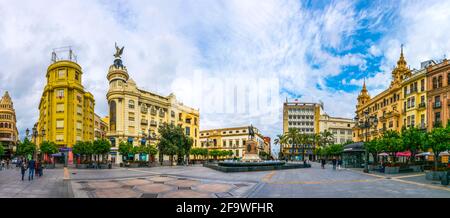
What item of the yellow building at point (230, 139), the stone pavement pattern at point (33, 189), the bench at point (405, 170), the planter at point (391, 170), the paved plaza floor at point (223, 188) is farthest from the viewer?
the yellow building at point (230, 139)

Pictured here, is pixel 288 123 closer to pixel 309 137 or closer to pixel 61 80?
pixel 309 137

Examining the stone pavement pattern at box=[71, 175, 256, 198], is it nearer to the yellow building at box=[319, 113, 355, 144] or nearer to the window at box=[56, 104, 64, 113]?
the window at box=[56, 104, 64, 113]

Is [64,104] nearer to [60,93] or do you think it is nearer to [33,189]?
[60,93]

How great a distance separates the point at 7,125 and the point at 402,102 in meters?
101

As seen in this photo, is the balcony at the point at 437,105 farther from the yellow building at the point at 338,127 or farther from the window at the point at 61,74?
the window at the point at 61,74

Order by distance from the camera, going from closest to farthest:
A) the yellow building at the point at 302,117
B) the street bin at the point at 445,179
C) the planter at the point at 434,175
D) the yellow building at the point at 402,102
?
1. the street bin at the point at 445,179
2. the planter at the point at 434,175
3. the yellow building at the point at 402,102
4. the yellow building at the point at 302,117

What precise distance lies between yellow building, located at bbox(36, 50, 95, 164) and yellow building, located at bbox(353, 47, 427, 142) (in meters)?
47.0

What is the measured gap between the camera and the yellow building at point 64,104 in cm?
4691

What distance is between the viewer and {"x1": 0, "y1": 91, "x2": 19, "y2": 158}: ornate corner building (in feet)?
257

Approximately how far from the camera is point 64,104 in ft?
156

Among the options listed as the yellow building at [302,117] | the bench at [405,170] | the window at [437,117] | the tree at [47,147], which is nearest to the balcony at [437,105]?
the window at [437,117]

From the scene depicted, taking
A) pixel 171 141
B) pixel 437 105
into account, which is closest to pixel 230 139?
pixel 171 141

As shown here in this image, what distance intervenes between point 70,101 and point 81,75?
6161mm

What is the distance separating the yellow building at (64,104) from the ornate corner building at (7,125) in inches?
1596
